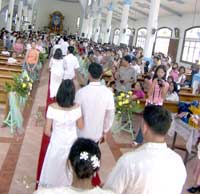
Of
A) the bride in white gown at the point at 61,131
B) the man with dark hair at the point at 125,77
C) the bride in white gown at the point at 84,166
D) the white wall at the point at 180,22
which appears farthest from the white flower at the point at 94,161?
the white wall at the point at 180,22

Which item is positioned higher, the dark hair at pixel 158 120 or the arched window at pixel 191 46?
the arched window at pixel 191 46

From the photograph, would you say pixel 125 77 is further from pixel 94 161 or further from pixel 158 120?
pixel 94 161

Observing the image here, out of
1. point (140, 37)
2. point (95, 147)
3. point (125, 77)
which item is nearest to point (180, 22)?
point (140, 37)

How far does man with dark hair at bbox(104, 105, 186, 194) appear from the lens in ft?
7.63

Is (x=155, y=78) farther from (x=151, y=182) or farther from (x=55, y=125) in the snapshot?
(x=151, y=182)

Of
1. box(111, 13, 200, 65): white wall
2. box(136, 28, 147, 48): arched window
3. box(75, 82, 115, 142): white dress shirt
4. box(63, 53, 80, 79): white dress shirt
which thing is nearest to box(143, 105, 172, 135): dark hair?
box(75, 82, 115, 142): white dress shirt

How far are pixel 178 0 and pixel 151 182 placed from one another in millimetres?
21995

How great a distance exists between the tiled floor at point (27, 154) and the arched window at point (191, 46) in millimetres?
16932

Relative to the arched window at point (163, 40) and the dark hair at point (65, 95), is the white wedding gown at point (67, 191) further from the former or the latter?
the arched window at point (163, 40)

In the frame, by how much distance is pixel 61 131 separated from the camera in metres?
3.83

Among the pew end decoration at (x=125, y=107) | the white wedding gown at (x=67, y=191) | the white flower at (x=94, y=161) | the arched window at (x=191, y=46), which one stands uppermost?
the arched window at (x=191, y=46)

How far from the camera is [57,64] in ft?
30.3

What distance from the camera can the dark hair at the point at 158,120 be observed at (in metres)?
2.47

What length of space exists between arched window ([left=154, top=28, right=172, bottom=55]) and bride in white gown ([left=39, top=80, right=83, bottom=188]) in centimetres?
2620
